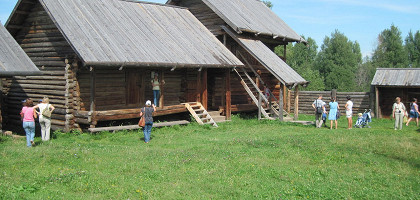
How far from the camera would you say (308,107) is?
3030 cm

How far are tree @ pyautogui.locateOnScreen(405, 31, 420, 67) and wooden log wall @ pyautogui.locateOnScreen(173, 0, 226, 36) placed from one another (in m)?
54.7

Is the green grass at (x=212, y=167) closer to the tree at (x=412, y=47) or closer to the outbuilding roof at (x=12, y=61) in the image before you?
the outbuilding roof at (x=12, y=61)

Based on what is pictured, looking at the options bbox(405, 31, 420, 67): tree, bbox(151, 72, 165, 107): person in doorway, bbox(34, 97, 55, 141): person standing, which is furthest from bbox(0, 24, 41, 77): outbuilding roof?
bbox(405, 31, 420, 67): tree

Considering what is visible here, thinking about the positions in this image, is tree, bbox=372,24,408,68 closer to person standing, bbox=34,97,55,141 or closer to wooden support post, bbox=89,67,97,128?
wooden support post, bbox=89,67,97,128

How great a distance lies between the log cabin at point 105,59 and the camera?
56.0 feet

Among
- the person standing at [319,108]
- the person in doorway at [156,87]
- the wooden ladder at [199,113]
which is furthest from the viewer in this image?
the wooden ladder at [199,113]

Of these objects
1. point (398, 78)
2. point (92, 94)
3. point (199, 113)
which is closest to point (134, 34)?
point (92, 94)

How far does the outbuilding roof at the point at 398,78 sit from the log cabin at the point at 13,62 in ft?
63.6

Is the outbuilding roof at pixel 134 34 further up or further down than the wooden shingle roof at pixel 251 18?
further down

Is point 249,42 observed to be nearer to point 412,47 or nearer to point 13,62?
Answer: point 13,62

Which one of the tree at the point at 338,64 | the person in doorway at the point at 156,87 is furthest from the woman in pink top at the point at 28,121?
the tree at the point at 338,64

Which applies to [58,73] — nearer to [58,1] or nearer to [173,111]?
[58,1]

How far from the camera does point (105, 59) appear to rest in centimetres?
1631

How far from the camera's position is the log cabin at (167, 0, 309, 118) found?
22.6 metres
